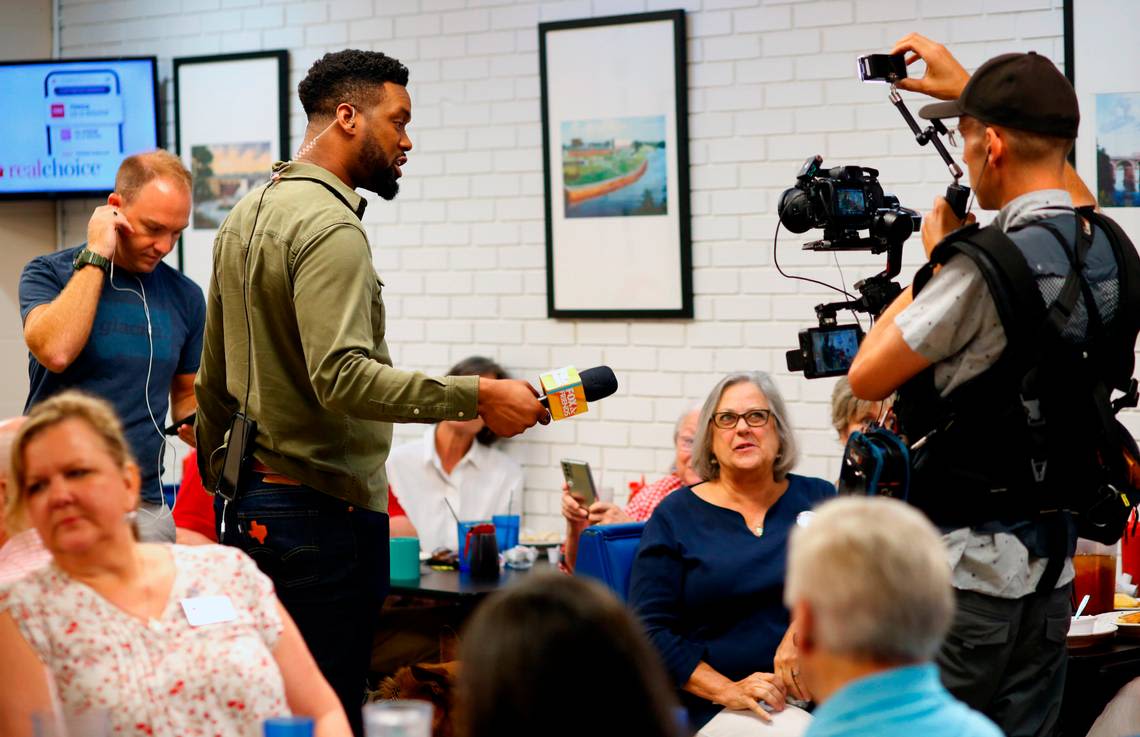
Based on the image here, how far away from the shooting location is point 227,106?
19.0 ft

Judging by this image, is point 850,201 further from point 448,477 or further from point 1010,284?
point 448,477

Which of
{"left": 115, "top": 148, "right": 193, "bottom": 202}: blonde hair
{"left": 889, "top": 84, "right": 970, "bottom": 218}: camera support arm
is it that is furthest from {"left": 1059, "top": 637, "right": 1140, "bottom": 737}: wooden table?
{"left": 115, "top": 148, "right": 193, "bottom": 202}: blonde hair

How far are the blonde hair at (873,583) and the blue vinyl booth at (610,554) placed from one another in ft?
6.76

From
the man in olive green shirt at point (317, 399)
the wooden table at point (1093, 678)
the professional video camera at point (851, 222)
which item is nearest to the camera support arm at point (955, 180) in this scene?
the professional video camera at point (851, 222)

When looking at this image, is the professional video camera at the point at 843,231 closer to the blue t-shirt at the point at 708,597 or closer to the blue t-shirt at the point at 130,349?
the blue t-shirt at the point at 708,597

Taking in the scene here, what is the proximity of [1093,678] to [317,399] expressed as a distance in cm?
197

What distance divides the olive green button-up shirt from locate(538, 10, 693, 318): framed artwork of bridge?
2356 millimetres

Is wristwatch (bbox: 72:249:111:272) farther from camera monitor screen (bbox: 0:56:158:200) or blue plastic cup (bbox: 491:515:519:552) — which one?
camera monitor screen (bbox: 0:56:158:200)

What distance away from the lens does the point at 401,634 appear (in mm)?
4430

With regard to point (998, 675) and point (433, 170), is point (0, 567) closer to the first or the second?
point (998, 675)

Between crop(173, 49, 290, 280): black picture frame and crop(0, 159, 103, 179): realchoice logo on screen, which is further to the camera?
crop(0, 159, 103, 179): realchoice logo on screen

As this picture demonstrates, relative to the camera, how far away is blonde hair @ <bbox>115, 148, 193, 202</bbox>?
3.51 m

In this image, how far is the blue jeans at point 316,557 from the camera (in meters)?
2.58

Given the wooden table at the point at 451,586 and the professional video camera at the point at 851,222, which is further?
the wooden table at the point at 451,586
